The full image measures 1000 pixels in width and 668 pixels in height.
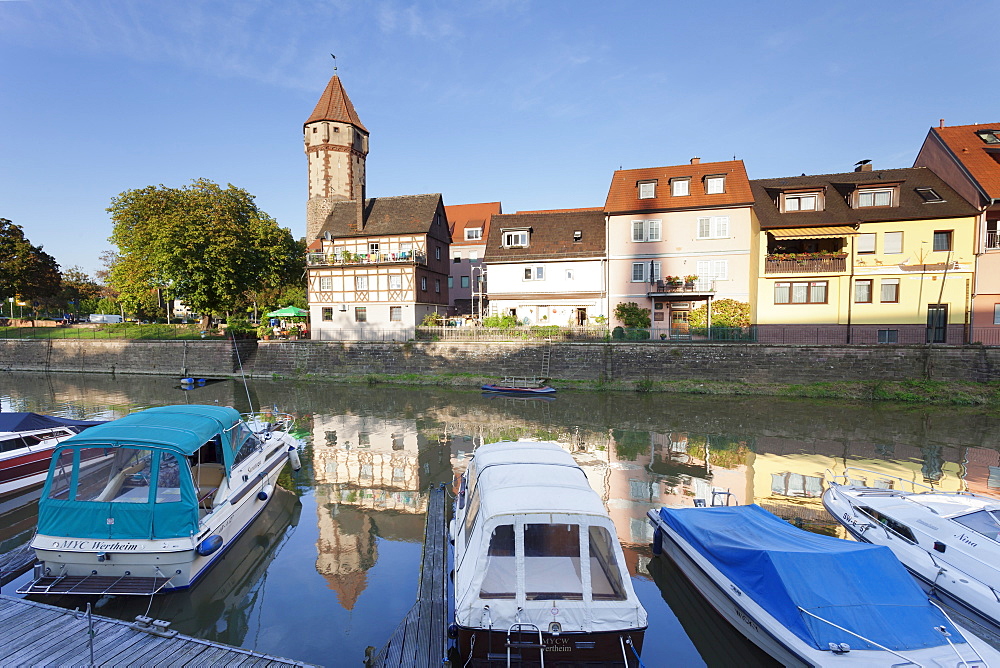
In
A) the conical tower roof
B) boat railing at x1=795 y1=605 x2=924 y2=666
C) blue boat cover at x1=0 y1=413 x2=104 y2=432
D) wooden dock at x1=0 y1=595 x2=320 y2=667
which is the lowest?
wooden dock at x1=0 y1=595 x2=320 y2=667

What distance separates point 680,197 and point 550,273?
35.8 feet

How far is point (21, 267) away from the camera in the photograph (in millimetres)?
47812

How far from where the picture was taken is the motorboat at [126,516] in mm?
7488

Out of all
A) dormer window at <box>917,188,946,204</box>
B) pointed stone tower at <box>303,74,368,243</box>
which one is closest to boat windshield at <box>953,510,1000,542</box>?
dormer window at <box>917,188,946,204</box>

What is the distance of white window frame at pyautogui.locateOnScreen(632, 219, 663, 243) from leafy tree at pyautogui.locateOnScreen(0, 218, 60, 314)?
58.6 metres

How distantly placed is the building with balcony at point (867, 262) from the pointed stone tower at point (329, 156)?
1422 inches

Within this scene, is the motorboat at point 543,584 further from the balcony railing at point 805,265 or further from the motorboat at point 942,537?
the balcony railing at point 805,265

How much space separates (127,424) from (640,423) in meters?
18.1

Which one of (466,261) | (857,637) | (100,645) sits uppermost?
(466,261)

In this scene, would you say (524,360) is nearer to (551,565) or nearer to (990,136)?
(551,565)

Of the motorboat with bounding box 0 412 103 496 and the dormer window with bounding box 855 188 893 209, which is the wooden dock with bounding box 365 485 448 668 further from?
the dormer window with bounding box 855 188 893 209

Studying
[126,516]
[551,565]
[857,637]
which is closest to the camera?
[857,637]

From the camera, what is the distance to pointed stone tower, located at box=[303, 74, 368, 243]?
45875 millimetres

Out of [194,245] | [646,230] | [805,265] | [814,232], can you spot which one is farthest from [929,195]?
[194,245]
